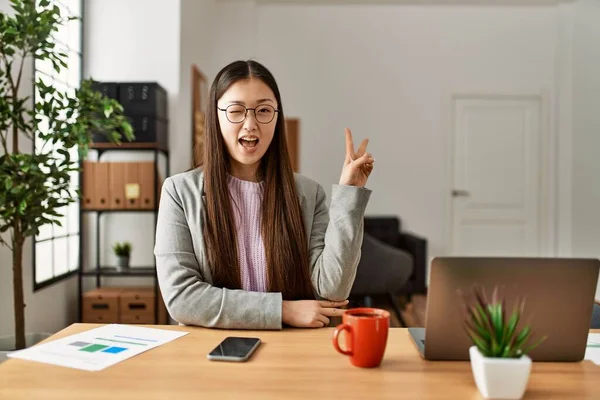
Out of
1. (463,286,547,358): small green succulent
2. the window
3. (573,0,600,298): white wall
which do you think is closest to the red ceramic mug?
(463,286,547,358): small green succulent

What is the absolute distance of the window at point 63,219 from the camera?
3.66 meters

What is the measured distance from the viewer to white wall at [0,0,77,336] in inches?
122

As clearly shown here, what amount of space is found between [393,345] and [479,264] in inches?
12.4

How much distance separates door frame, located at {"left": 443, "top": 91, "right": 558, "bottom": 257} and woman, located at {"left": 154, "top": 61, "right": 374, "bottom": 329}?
17.5 ft

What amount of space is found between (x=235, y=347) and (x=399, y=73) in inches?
238

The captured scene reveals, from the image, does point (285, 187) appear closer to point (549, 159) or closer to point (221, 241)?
point (221, 241)

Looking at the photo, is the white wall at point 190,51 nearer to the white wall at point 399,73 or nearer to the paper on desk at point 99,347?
the white wall at point 399,73

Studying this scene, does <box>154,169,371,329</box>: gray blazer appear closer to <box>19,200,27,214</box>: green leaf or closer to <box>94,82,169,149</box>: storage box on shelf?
<box>19,200,27,214</box>: green leaf

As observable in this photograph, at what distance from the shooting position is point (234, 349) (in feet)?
4.01

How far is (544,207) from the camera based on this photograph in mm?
6934

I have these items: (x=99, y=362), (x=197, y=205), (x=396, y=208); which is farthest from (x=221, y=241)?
(x=396, y=208)

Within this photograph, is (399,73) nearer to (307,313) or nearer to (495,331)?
(307,313)

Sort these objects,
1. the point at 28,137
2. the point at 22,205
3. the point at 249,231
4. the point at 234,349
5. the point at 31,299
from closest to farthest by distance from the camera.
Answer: the point at 234,349 → the point at 249,231 → the point at 22,205 → the point at 28,137 → the point at 31,299

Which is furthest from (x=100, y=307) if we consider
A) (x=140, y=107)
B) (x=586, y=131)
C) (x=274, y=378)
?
(x=586, y=131)
